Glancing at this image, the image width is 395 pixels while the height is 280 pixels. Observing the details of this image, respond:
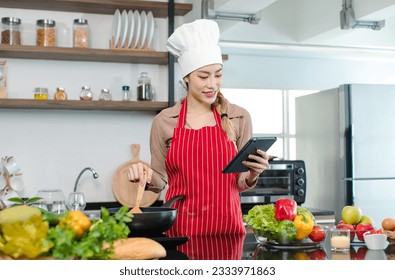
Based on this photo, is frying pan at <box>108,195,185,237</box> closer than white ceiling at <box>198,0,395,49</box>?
Yes

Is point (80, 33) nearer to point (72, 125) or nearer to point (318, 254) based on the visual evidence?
point (72, 125)

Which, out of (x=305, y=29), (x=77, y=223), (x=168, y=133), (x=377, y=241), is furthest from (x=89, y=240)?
(x=305, y=29)

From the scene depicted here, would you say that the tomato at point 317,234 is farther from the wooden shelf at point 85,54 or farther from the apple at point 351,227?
the wooden shelf at point 85,54

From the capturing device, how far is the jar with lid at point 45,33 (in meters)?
4.17

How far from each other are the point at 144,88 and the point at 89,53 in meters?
0.46

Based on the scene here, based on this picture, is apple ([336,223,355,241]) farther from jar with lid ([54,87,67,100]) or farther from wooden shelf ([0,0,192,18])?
wooden shelf ([0,0,192,18])

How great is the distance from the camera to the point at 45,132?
14.3 feet

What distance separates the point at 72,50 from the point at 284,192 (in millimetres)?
1957

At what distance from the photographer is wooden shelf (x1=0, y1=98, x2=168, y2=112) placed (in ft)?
13.3

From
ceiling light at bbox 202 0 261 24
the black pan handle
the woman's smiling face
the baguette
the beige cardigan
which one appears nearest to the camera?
the baguette

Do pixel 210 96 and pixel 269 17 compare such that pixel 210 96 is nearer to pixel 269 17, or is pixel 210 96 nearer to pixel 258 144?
pixel 258 144

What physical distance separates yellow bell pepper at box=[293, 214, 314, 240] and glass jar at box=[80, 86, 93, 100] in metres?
2.58

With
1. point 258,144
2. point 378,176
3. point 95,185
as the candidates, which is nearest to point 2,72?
point 95,185

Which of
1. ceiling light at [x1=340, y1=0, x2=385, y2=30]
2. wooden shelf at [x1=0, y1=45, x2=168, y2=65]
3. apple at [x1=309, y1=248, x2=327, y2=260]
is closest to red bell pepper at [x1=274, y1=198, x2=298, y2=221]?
apple at [x1=309, y1=248, x2=327, y2=260]
